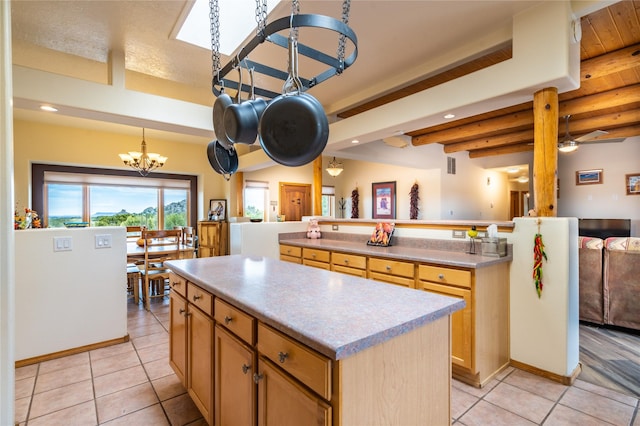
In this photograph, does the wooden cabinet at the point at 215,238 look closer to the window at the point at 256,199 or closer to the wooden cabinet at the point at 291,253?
the window at the point at 256,199

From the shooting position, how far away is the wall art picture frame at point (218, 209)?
6785 mm

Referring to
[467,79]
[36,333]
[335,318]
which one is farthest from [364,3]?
[36,333]

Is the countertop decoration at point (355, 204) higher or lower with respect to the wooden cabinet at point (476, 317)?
higher

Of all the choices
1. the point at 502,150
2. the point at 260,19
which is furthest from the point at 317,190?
the point at 502,150

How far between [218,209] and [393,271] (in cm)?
518

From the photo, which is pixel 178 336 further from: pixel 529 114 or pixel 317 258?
pixel 529 114

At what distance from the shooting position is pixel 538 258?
2.36m

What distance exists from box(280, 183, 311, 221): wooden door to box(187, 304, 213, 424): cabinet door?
5.82m

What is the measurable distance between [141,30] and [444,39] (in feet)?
8.66

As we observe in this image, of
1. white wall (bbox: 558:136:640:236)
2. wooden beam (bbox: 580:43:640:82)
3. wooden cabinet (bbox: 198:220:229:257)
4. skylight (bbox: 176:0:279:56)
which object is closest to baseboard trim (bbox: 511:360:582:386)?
wooden beam (bbox: 580:43:640:82)

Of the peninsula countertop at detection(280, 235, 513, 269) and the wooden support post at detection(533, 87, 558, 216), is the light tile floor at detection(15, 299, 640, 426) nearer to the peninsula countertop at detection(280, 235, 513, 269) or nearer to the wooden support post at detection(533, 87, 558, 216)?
the peninsula countertop at detection(280, 235, 513, 269)

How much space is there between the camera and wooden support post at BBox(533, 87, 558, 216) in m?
2.34

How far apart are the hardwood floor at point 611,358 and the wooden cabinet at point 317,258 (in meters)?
2.33

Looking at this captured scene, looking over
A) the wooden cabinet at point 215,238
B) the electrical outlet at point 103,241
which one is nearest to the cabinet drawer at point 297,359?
the electrical outlet at point 103,241
